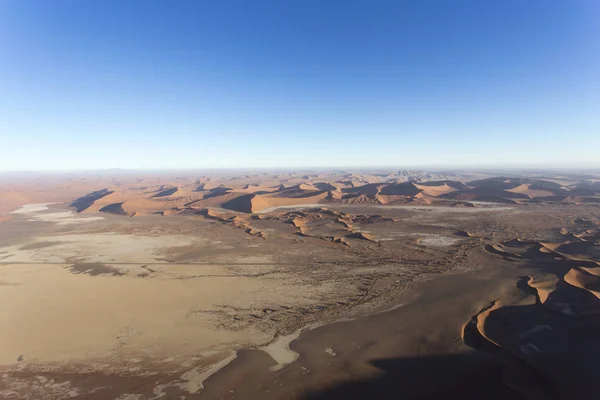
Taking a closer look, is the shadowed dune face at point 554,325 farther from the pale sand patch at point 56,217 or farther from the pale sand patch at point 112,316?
the pale sand patch at point 56,217

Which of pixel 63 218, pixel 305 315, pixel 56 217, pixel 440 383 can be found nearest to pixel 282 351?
pixel 305 315

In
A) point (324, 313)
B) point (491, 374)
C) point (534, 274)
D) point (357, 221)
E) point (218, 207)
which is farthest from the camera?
point (218, 207)

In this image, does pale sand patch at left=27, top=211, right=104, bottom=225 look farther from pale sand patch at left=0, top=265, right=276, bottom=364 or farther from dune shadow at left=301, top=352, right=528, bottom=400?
dune shadow at left=301, top=352, right=528, bottom=400

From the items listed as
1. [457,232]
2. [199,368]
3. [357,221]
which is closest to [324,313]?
[199,368]

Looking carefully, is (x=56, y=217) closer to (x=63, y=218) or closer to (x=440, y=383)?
(x=63, y=218)

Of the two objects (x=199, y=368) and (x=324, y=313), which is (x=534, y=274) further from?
(x=199, y=368)

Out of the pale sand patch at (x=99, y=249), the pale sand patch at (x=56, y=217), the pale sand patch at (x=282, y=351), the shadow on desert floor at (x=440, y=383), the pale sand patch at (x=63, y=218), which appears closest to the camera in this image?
the shadow on desert floor at (x=440, y=383)

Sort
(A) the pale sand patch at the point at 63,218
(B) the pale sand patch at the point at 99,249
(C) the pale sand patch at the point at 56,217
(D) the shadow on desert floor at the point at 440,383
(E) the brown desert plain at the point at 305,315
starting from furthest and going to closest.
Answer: (C) the pale sand patch at the point at 56,217
(A) the pale sand patch at the point at 63,218
(B) the pale sand patch at the point at 99,249
(E) the brown desert plain at the point at 305,315
(D) the shadow on desert floor at the point at 440,383

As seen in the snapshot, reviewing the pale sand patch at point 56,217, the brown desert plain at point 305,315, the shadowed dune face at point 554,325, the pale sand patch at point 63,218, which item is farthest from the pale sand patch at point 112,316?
the pale sand patch at point 56,217
